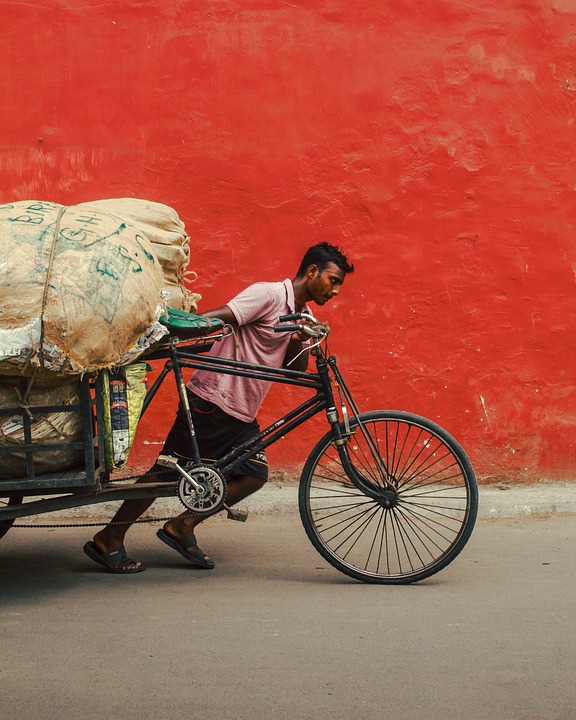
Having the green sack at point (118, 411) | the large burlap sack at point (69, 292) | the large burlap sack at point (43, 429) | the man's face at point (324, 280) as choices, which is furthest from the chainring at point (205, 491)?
the man's face at point (324, 280)

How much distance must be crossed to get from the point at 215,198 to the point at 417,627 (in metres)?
3.34

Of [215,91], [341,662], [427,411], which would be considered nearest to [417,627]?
[341,662]

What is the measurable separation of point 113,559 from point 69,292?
4.77ft

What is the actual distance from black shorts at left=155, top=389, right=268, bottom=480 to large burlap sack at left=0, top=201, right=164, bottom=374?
0.69m

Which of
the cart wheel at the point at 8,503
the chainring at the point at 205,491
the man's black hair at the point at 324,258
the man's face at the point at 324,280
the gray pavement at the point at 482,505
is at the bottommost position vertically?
the gray pavement at the point at 482,505

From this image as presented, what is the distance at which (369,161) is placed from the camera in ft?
20.5

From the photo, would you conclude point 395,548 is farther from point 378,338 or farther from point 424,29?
point 424,29

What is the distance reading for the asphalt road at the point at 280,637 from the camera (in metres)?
3.02

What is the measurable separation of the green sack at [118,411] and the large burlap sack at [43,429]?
111 mm

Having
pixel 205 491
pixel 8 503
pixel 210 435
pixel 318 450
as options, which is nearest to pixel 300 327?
pixel 318 450

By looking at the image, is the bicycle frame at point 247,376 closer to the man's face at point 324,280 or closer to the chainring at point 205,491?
the chainring at point 205,491

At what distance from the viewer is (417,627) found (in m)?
3.74

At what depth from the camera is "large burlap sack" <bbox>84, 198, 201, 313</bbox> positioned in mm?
4285

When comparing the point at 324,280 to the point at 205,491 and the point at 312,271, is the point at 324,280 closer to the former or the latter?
the point at 312,271
